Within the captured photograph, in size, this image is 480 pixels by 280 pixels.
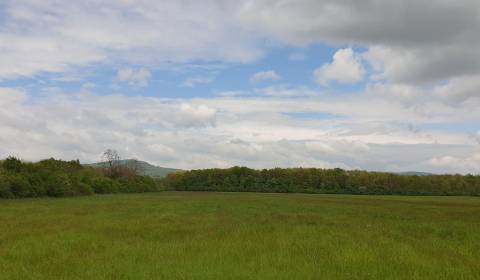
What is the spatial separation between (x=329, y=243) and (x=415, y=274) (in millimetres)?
5639

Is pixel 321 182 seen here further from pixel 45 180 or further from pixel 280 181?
pixel 45 180

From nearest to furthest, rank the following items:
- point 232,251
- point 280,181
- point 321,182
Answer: point 232,251 → point 321,182 → point 280,181

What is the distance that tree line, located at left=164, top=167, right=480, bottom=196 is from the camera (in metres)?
116

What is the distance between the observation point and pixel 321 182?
122312mm

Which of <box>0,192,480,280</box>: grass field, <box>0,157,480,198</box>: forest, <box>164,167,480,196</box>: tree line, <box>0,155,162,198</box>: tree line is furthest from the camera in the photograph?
<box>164,167,480,196</box>: tree line

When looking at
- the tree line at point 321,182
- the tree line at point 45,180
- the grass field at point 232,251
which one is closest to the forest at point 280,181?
the tree line at point 321,182

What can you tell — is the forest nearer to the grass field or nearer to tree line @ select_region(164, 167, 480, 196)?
tree line @ select_region(164, 167, 480, 196)

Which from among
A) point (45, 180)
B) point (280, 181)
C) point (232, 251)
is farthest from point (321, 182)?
point (232, 251)

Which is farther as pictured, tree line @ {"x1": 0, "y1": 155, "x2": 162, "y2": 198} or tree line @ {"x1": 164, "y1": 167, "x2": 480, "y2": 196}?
tree line @ {"x1": 164, "y1": 167, "x2": 480, "y2": 196}

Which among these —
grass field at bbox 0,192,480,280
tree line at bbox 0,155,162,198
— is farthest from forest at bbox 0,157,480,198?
grass field at bbox 0,192,480,280

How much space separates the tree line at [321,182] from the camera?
379 ft

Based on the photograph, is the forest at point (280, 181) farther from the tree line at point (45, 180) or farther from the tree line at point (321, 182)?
the tree line at point (45, 180)

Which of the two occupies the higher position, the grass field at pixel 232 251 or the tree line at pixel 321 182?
the tree line at pixel 321 182

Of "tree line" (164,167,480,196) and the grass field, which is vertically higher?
"tree line" (164,167,480,196)
